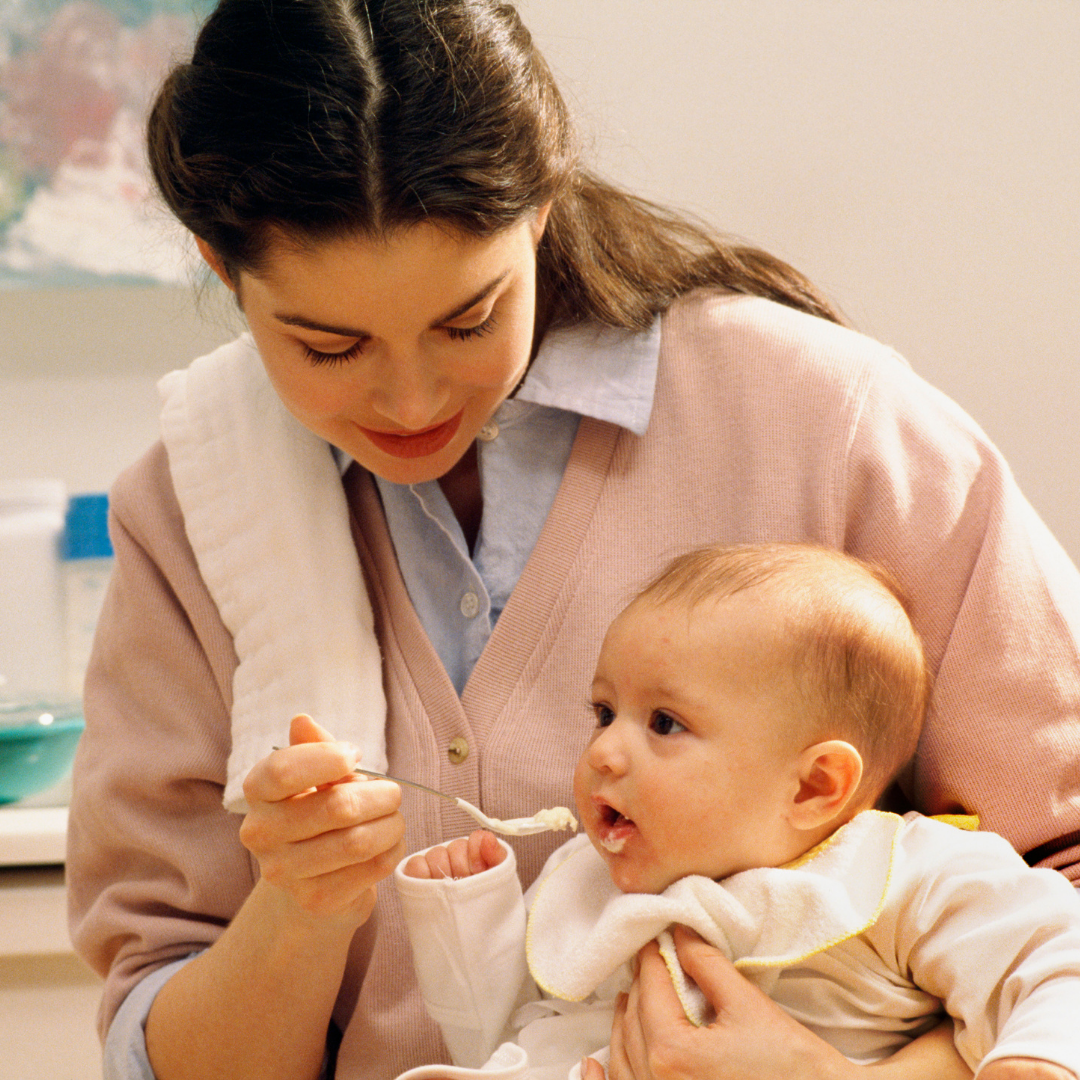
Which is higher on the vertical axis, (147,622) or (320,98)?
(320,98)

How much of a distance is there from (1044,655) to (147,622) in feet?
2.67

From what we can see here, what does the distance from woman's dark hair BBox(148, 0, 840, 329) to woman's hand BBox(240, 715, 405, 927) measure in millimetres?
378

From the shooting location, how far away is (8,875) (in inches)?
65.0

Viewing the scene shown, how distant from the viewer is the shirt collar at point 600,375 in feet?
3.67

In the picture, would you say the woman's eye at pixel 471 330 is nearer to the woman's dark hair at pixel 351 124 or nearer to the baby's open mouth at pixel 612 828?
the woman's dark hair at pixel 351 124

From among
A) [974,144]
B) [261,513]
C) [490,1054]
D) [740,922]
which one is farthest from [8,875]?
[974,144]

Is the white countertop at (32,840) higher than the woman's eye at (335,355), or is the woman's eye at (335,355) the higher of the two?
the woman's eye at (335,355)

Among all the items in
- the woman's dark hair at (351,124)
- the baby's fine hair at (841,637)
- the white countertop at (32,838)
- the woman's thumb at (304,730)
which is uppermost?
the woman's dark hair at (351,124)

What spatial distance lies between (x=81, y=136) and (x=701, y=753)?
1418 millimetres

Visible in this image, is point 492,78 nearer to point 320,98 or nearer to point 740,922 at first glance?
point 320,98

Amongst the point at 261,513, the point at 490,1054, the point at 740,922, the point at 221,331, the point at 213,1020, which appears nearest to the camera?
the point at 740,922

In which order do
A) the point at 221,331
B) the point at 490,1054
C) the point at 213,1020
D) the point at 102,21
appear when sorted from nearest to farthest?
the point at 490,1054
the point at 213,1020
the point at 102,21
the point at 221,331

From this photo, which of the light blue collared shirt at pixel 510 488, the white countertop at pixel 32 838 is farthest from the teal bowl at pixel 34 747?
the light blue collared shirt at pixel 510 488

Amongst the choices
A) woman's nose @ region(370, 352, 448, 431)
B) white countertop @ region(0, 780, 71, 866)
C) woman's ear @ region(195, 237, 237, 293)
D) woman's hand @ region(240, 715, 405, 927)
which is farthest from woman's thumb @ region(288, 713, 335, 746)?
white countertop @ region(0, 780, 71, 866)
